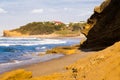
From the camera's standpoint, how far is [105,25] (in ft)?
82.4

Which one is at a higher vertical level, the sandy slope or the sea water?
the sandy slope

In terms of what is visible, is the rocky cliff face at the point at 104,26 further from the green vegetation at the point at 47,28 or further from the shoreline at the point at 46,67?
the green vegetation at the point at 47,28

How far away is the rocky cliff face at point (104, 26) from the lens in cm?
2316

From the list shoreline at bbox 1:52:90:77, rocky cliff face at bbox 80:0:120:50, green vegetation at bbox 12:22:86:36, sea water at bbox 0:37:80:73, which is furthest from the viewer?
green vegetation at bbox 12:22:86:36

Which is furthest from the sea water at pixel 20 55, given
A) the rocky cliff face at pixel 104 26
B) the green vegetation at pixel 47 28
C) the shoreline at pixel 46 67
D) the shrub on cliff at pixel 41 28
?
the shrub on cliff at pixel 41 28


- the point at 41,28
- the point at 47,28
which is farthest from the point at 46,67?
the point at 41,28

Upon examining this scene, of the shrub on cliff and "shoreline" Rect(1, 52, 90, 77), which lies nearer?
"shoreline" Rect(1, 52, 90, 77)

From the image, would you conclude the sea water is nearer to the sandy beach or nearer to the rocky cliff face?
the sandy beach

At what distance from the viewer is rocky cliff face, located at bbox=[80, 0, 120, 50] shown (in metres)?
23.2

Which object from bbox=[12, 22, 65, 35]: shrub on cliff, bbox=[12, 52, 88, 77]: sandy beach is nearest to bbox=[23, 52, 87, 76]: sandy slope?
bbox=[12, 52, 88, 77]: sandy beach

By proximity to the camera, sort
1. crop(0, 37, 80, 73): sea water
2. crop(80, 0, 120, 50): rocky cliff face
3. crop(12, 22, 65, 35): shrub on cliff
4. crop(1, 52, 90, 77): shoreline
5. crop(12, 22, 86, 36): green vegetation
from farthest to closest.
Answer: crop(12, 22, 65, 35): shrub on cliff
crop(12, 22, 86, 36): green vegetation
crop(80, 0, 120, 50): rocky cliff face
crop(0, 37, 80, 73): sea water
crop(1, 52, 90, 77): shoreline

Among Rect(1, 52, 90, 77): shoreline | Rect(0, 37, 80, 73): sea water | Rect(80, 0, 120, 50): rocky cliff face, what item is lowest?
Rect(0, 37, 80, 73): sea water

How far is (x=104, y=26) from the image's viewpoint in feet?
82.5

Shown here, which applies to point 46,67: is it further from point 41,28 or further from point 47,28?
point 41,28
